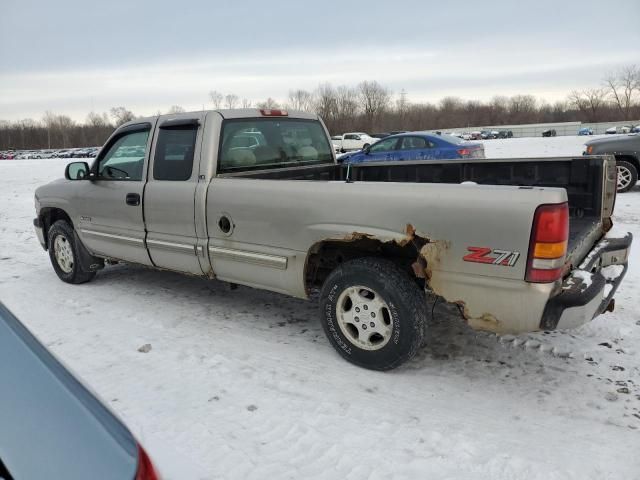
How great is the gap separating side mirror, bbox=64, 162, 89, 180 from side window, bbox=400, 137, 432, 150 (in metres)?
10.9

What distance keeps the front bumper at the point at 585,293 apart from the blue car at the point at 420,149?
10194mm

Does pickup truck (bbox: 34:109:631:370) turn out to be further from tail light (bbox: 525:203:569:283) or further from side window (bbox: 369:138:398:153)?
side window (bbox: 369:138:398:153)

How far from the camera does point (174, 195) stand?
443cm

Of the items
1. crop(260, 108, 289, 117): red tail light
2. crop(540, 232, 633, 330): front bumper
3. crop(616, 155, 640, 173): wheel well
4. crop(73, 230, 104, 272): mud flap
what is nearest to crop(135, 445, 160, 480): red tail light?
crop(540, 232, 633, 330): front bumper

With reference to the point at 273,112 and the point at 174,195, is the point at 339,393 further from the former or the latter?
the point at 273,112

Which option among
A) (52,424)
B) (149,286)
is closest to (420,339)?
(52,424)

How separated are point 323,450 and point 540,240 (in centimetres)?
164

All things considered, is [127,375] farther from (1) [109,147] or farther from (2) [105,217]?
(1) [109,147]

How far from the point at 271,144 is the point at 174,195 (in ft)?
3.36

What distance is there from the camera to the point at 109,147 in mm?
5266

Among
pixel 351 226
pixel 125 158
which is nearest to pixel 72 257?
pixel 125 158

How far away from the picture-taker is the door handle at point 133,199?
189 inches

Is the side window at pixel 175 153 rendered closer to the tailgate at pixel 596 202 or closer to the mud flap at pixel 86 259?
the mud flap at pixel 86 259

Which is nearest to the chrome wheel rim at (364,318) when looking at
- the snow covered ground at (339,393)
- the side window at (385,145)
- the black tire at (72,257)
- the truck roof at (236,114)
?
the snow covered ground at (339,393)
